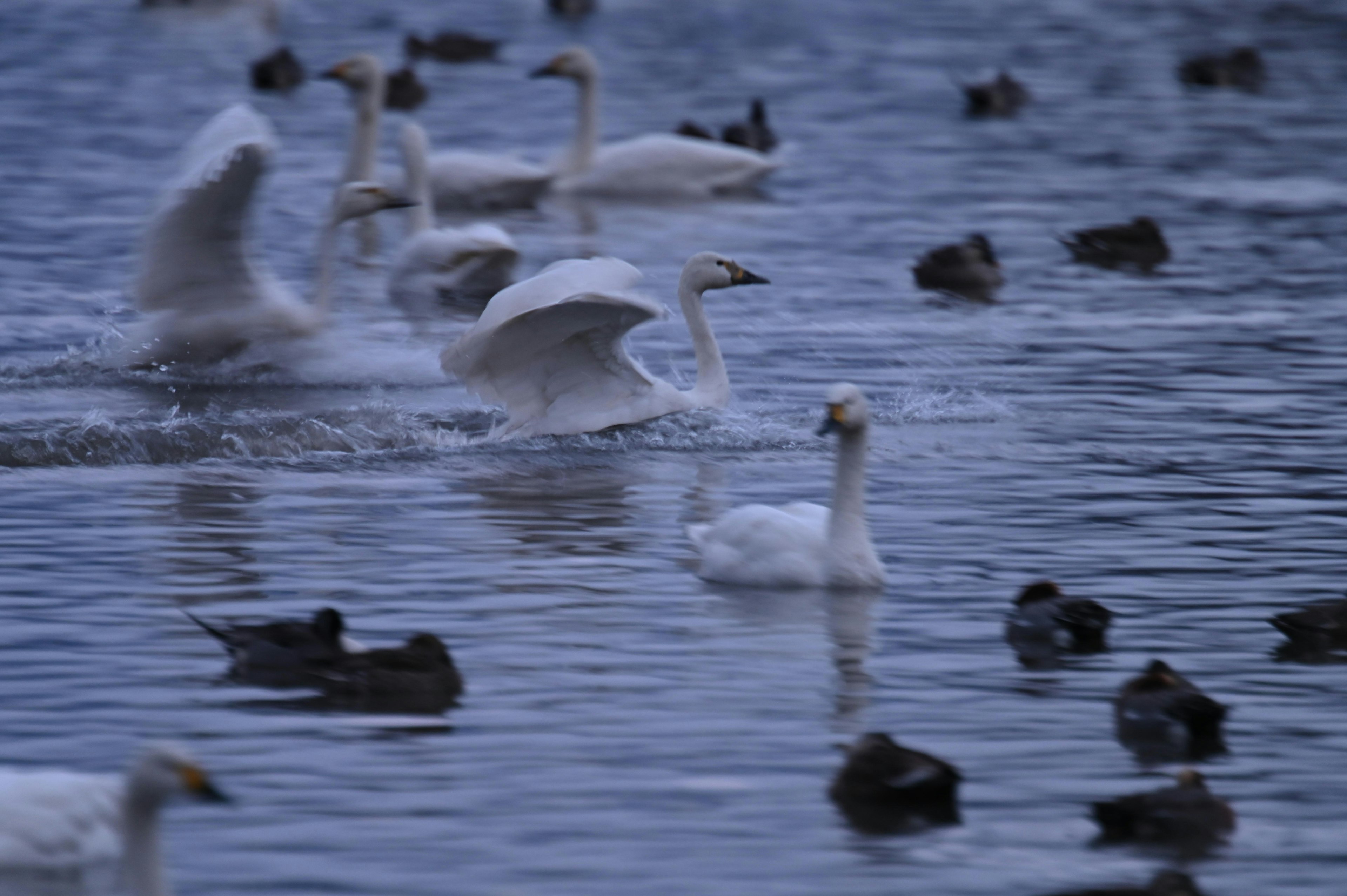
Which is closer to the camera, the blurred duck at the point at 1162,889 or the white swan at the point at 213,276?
the blurred duck at the point at 1162,889

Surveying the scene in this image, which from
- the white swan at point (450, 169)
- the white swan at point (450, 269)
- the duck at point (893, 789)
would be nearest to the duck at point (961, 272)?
the white swan at point (450, 269)

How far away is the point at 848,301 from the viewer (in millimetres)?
18281

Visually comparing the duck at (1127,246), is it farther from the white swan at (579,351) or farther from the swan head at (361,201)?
the white swan at (579,351)

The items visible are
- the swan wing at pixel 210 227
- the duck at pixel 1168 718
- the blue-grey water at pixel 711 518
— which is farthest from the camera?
the swan wing at pixel 210 227

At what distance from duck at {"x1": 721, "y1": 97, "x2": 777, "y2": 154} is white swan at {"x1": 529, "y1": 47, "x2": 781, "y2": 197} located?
216 centimetres

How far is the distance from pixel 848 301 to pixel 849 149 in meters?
10.3

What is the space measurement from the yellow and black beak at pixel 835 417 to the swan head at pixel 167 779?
4.81 m

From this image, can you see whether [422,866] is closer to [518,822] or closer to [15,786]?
[518,822]

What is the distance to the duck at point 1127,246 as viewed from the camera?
20.2 meters

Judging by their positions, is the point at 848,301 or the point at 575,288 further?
the point at 848,301

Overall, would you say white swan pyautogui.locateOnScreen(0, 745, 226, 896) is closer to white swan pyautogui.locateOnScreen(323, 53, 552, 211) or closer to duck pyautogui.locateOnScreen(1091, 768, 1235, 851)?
duck pyautogui.locateOnScreen(1091, 768, 1235, 851)

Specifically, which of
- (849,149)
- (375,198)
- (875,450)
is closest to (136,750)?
(875,450)

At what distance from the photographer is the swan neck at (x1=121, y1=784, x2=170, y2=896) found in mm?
5625

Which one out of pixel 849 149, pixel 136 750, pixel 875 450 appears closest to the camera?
pixel 136 750
